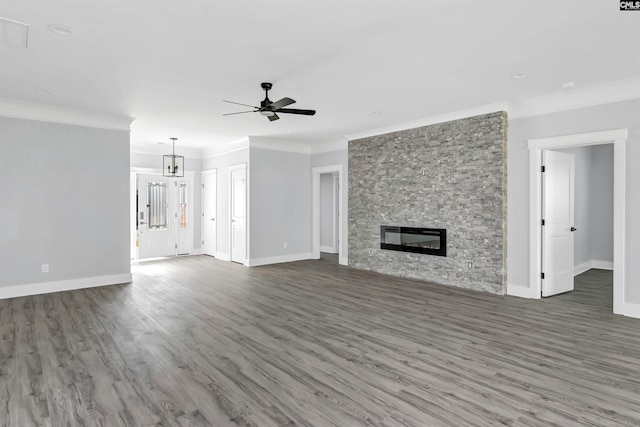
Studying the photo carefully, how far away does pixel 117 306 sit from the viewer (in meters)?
4.93

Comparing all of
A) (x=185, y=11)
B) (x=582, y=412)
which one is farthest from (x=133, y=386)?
(x=582, y=412)

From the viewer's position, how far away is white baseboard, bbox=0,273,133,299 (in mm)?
5414

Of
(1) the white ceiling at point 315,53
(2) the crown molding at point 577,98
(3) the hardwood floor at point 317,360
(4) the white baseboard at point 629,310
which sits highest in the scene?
(1) the white ceiling at point 315,53

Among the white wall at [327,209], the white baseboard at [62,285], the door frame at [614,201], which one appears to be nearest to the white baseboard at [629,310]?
the door frame at [614,201]

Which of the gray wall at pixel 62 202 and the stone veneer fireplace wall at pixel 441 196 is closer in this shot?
the gray wall at pixel 62 202

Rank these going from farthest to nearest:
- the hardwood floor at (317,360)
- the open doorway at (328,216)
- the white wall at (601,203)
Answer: the open doorway at (328,216) < the white wall at (601,203) < the hardwood floor at (317,360)

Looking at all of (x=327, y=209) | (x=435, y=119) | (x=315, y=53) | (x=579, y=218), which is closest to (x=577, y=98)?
(x=435, y=119)

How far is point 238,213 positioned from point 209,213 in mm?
1650

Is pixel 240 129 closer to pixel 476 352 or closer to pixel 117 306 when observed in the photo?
pixel 117 306

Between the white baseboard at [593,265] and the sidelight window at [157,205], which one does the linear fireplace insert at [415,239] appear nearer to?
the white baseboard at [593,265]

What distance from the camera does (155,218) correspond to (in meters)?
9.41

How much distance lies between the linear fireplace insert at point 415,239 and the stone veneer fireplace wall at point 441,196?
0.27 feet

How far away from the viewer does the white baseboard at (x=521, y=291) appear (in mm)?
5254

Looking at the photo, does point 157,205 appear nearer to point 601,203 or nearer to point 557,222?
point 557,222
